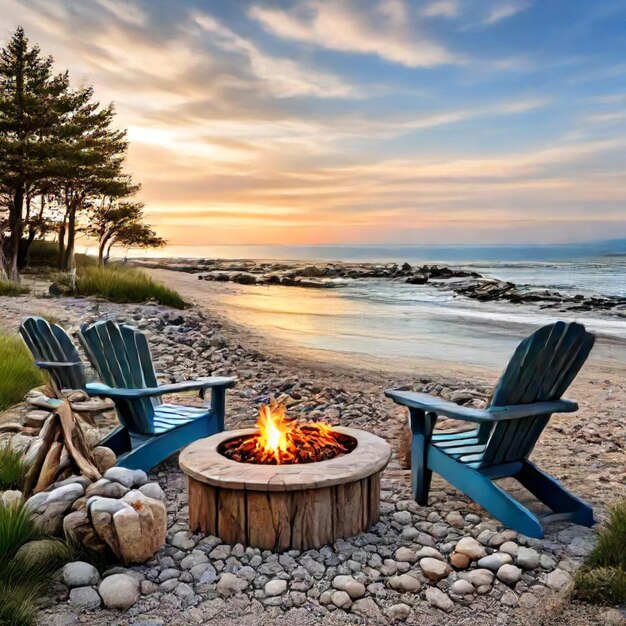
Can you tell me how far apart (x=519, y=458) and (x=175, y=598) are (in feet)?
6.38

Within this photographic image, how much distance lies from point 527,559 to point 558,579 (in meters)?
0.16

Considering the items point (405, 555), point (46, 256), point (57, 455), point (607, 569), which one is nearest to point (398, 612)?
point (405, 555)

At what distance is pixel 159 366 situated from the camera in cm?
735

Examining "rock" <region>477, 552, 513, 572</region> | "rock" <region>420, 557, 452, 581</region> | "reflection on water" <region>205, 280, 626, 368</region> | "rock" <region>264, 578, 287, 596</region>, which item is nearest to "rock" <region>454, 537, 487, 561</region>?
"rock" <region>477, 552, 513, 572</region>

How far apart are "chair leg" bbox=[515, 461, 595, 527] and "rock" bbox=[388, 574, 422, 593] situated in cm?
109

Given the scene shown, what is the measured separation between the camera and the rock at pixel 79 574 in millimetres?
2469

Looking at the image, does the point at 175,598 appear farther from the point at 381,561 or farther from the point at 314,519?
the point at 381,561

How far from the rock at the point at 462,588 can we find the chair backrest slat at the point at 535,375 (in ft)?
2.60

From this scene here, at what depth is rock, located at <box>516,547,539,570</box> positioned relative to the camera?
2.70 m

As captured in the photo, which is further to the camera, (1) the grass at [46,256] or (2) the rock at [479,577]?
(1) the grass at [46,256]

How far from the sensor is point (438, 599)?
2461 millimetres

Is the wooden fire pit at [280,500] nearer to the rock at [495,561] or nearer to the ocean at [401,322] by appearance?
the rock at [495,561]

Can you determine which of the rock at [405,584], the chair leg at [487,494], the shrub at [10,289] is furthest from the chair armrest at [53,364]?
the shrub at [10,289]

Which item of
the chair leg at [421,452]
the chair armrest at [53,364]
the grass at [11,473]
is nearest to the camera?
the grass at [11,473]
